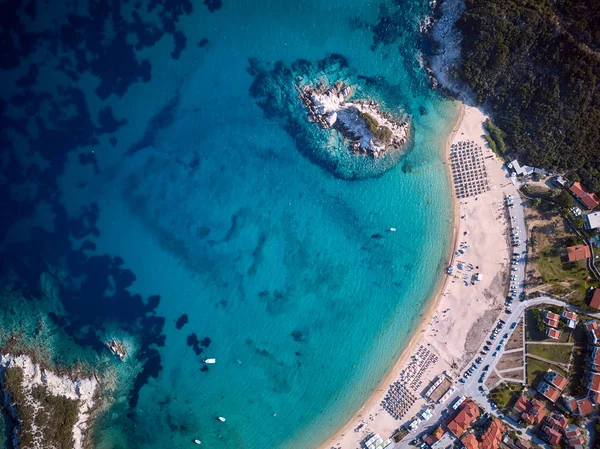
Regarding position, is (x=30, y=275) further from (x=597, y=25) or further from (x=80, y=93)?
(x=597, y=25)

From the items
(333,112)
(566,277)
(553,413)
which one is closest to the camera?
(553,413)

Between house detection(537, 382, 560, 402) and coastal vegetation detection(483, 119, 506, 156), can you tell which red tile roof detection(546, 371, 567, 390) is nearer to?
house detection(537, 382, 560, 402)

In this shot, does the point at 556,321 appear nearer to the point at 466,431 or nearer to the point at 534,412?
the point at 534,412

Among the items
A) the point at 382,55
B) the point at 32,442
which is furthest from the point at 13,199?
the point at 382,55

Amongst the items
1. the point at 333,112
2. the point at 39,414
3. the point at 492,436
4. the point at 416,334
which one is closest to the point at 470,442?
the point at 492,436

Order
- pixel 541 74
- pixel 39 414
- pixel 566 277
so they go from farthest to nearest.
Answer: pixel 566 277, pixel 541 74, pixel 39 414

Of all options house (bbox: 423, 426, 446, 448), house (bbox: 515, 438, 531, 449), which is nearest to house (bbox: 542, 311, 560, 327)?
house (bbox: 515, 438, 531, 449)

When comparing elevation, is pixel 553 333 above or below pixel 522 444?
above
